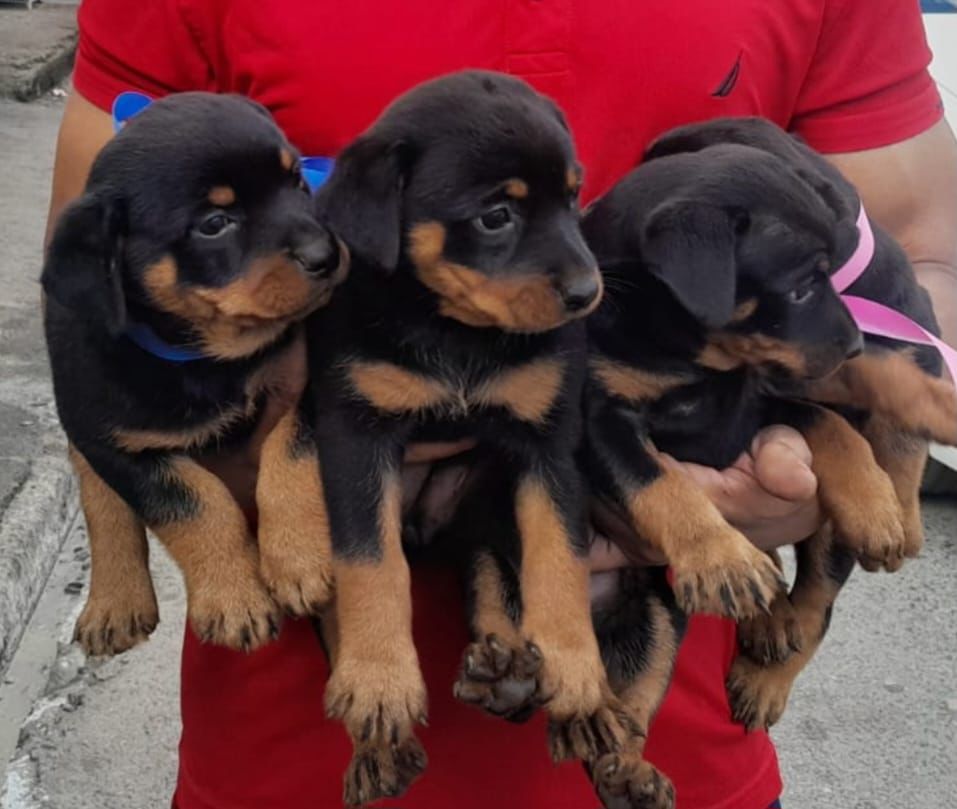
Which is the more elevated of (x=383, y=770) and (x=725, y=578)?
(x=725, y=578)

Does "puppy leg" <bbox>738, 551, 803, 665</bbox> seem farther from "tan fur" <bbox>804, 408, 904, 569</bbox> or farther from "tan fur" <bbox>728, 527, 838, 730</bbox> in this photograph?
"tan fur" <bbox>804, 408, 904, 569</bbox>

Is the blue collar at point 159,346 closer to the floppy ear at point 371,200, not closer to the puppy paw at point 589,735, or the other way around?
the floppy ear at point 371,200

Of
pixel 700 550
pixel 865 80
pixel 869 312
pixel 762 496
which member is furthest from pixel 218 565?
pixel 865 80

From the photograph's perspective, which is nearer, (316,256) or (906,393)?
(316,256)

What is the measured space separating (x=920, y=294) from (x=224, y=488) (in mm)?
1177

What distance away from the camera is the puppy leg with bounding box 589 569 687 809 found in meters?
2.32

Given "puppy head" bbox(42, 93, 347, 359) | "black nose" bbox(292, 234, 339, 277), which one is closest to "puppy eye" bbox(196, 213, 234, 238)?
"puppy head" bbox(42, 93, 347, 359)

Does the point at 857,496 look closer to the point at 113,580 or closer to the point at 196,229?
the point at 196,229

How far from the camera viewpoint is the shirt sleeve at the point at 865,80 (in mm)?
2512

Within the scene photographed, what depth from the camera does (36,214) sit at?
7660mm

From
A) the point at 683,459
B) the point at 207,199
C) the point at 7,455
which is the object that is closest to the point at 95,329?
the point at 207,199

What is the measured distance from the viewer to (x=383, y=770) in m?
2.27

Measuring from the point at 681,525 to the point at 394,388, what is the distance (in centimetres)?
46

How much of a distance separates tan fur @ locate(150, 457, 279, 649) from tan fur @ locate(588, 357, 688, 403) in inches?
23.4
